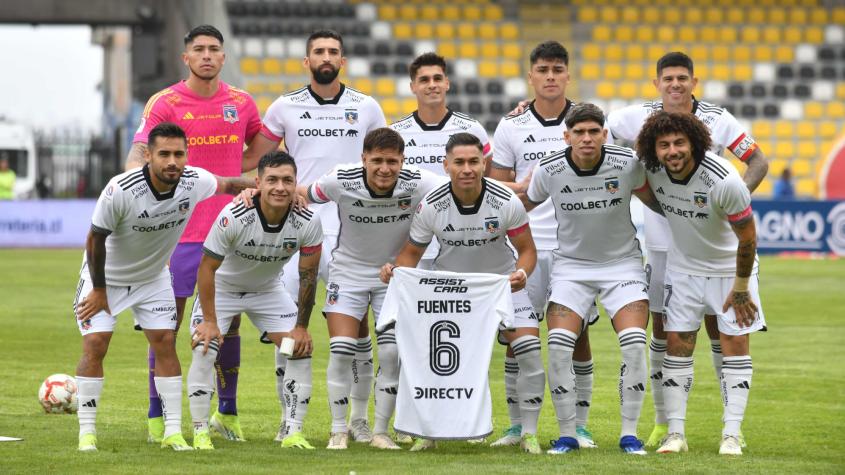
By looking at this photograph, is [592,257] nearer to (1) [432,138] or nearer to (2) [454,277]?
(2) [454,277]

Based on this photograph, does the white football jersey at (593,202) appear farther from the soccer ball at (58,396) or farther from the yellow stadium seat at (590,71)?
the yellow stadium seat at (590,71)

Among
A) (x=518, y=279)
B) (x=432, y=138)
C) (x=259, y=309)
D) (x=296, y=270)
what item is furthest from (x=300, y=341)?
(x=432, y=138)

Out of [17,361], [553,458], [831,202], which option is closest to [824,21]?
[831,202]

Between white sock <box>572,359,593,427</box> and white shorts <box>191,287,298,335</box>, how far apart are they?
5.88 ft

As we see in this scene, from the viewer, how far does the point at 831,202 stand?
22875mm

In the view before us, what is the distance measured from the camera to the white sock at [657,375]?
817 centimetres

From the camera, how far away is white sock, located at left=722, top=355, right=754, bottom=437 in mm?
7535

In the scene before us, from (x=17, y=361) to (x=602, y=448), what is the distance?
6.06 meters

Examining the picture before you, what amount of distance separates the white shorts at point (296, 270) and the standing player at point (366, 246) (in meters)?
0.55

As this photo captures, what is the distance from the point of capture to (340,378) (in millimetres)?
7777

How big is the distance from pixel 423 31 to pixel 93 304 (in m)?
25.0

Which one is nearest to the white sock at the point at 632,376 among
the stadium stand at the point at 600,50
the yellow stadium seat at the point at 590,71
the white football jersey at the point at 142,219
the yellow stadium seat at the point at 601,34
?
the white football jersey at the point at 142,219

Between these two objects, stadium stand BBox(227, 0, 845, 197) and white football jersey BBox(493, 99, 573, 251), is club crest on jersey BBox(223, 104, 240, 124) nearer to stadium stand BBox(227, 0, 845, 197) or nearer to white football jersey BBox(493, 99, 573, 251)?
white football jersey BBox(493, 99, 573, 251)

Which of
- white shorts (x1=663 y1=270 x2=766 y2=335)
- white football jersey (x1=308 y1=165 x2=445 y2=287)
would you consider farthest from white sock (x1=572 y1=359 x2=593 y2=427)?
white football jersey (x1=308 y1=165 x2=445 y2=287)
